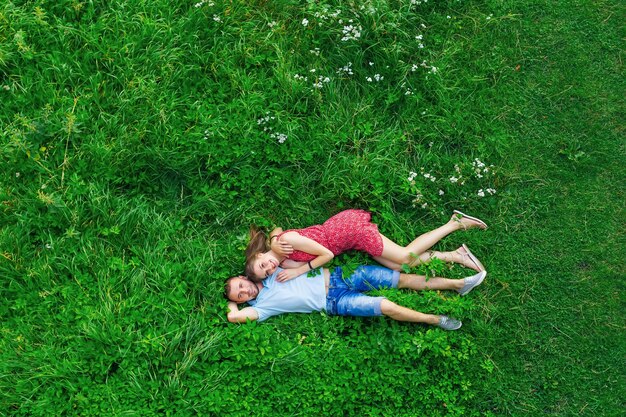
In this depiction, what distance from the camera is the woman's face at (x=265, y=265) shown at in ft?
19.5

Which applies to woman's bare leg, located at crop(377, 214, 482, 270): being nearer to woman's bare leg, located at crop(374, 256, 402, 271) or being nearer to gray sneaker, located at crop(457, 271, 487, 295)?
woman's bare leg, located at crop(374, 256, 402, 271)

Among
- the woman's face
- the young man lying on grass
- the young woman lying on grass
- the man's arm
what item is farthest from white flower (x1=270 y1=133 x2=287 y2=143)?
the man's arm

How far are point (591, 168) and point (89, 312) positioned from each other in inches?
217

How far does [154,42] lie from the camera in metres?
6.41

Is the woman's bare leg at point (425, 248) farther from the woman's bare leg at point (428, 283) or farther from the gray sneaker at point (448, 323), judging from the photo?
the gray sneaker at point (448, 323)

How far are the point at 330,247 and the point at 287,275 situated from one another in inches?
20.7

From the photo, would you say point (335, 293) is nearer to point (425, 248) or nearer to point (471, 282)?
point (425, 248)

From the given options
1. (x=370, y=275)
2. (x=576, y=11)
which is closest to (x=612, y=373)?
(x=370, y=275)

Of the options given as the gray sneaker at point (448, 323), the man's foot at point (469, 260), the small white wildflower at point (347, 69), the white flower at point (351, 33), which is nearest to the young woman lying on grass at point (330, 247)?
the man's foot at point (469, 260)

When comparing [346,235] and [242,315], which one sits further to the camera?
[346,235]

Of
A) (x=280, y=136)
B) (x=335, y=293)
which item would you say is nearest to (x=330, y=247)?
(x=335, y=293)

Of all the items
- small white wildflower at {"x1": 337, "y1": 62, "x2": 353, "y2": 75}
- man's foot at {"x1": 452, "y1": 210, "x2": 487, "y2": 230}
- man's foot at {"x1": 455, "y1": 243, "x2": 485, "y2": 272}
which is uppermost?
small white wildflower at {"x1": 337, "y1": 62, "x2": 353, "y2": 75}

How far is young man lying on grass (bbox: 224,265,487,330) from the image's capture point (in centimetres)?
591

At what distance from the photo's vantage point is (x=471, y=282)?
6156 mm
